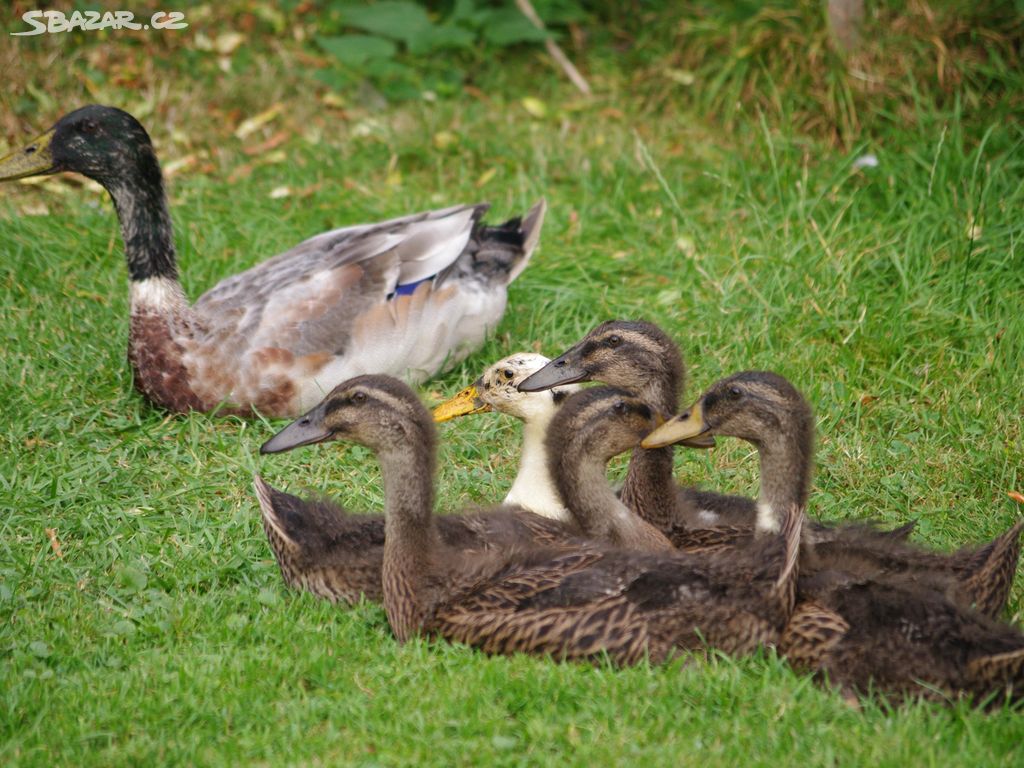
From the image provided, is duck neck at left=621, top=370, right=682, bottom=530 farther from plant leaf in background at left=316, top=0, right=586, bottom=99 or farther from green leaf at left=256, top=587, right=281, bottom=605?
plant leaf in background at left=316, top=0, right=586, bottom=99

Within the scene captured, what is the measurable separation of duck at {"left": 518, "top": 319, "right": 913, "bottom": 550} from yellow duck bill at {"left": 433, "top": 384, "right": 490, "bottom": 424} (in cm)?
38

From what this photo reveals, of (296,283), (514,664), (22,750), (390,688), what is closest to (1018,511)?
(514,664)

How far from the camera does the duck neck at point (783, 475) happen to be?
454cm

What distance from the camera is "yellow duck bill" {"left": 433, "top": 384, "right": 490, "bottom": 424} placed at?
18.0ft

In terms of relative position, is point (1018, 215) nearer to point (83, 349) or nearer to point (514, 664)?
point (514, 664)

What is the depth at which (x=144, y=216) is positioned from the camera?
6.36m

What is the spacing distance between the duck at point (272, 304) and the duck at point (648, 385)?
1462mm

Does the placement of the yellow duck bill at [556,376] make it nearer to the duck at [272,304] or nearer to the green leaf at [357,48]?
the duck at [272,304]

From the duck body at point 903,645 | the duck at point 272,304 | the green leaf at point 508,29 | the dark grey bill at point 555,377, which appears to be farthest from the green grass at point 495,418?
the dark grey bill at point 555,377

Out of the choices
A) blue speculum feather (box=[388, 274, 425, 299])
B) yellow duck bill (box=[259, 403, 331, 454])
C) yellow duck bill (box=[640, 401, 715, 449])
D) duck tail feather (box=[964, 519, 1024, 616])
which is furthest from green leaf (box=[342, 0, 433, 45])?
duck tail feather (box=[964, 519, 1024, 616])

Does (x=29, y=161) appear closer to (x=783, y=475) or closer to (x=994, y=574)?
(x=783, y=475)

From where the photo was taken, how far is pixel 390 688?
13.5 feet

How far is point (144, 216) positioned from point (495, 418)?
1.98m

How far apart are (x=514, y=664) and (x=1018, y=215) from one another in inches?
172
